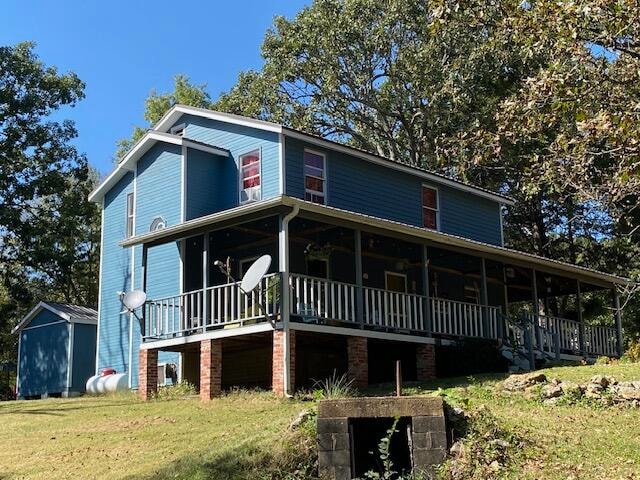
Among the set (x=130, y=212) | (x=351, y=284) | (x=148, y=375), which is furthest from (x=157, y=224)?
(x=351, y=284)

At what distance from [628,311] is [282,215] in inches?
900

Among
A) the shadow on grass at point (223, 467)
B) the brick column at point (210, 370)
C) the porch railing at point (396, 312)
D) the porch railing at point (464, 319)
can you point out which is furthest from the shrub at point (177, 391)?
the shadow on grass at point (223, 467)

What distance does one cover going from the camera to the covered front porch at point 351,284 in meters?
16.6

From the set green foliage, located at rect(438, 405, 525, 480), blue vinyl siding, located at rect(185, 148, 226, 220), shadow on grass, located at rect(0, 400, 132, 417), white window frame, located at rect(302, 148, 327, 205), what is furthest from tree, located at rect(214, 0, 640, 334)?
green foliage, located at rect(438, 405, 525, 480)

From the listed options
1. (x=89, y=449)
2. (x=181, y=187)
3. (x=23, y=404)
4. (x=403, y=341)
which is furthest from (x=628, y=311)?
(x=89, y=449)

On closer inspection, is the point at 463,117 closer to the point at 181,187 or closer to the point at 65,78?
the point at 181,187

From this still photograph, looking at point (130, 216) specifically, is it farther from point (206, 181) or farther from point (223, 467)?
point (223, 467)

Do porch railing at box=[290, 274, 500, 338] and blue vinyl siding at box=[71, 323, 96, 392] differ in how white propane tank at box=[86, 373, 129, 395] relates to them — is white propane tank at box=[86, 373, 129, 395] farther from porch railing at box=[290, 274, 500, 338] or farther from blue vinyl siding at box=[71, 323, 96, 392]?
porch railing at box=[290, 274, 500, 338]

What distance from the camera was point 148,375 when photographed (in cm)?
1825

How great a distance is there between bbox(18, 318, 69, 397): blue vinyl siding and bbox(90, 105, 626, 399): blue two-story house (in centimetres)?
258

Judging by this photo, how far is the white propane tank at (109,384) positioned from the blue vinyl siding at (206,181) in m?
4.94

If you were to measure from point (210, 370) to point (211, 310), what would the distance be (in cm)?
150

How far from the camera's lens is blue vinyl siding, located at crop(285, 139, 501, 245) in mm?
20734

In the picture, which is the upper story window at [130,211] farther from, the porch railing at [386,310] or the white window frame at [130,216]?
the porch railing at [386,310]
